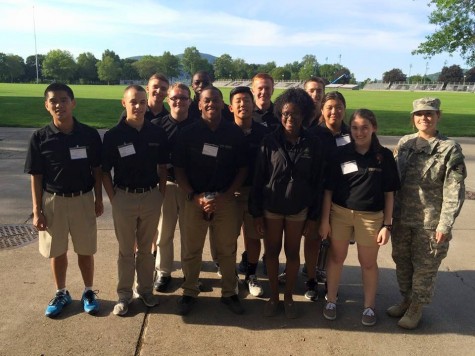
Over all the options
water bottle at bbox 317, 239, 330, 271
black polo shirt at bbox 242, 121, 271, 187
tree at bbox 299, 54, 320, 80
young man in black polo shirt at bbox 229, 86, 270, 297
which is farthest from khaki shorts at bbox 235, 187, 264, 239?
tree at bbox 299, 54, 320, 80

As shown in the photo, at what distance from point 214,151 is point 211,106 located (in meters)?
0.41

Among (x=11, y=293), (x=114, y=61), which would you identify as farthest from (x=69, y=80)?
(x=11, y=293)

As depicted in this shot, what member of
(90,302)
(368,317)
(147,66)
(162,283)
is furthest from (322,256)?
(147,66)

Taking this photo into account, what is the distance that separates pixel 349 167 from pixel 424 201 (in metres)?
0.70

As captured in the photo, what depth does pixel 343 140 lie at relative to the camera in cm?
385

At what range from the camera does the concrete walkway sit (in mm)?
3158

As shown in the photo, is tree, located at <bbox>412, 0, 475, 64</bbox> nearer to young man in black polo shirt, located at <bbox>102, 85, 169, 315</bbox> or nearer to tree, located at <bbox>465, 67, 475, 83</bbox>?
young man in black polo shirt, located at <bbox>102, 85, 169, 315</bbox>

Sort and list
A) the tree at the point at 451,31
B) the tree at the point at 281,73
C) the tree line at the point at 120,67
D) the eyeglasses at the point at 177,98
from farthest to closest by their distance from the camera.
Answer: the tree at the point at 281,73
the tree line at the point at 120,67
the tree at the point at 451,31
the eyeglasses at the point at 177,98

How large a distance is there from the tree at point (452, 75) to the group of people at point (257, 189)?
417 ft

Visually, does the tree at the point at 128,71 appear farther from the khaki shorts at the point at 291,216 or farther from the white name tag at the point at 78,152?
the khaki shorts at the point at 291,216

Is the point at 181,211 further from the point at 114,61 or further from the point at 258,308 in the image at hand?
the point at 114,61

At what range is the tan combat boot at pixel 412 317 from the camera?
3.49m

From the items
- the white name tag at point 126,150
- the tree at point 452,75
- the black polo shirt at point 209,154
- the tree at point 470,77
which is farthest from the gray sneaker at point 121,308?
the tree at point 452,75

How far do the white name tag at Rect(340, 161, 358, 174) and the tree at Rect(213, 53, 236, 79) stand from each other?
13109 cm
